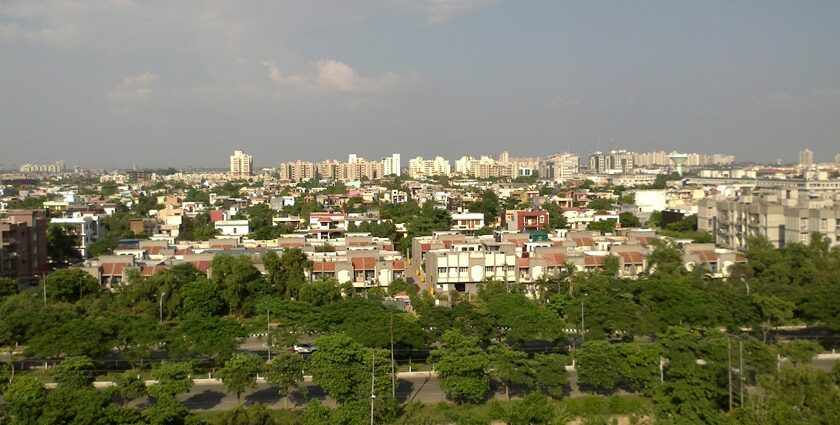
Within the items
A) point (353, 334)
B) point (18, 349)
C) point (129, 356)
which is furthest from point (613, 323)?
point (18, 349)

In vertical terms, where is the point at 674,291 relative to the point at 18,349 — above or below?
above

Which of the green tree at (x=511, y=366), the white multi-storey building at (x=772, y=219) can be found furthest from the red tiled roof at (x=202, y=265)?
the white multi-storey building at (x=772, y=219)

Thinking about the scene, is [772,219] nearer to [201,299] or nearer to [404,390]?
[404,390]

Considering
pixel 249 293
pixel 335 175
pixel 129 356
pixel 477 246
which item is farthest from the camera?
pixel 335 175

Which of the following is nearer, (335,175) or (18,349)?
(18,349)

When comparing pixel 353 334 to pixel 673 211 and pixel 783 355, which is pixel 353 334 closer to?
pixel 783 355
